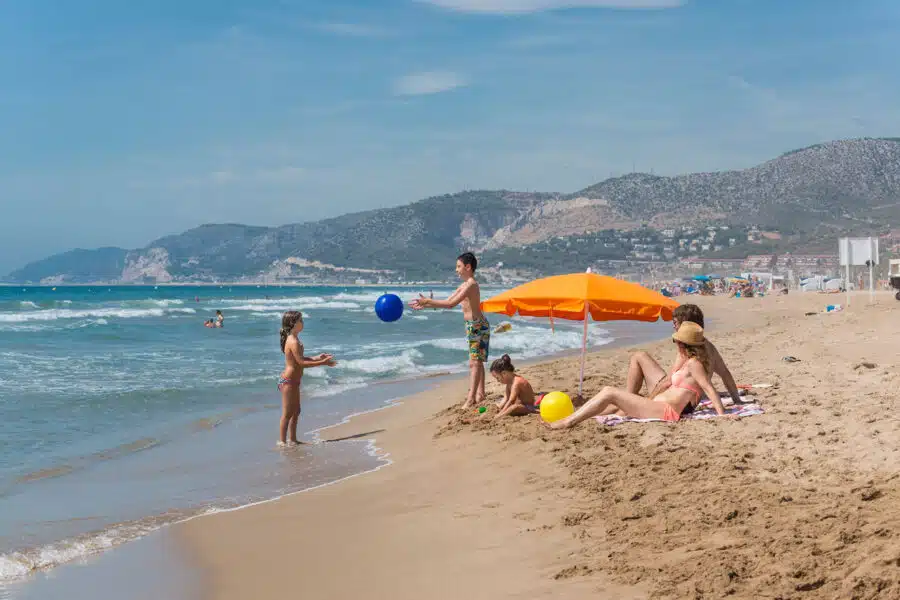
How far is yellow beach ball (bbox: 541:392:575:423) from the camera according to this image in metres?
7.98

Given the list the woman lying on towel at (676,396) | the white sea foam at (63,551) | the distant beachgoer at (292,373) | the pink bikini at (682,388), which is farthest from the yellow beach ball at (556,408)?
the white sea foam at (63,551)

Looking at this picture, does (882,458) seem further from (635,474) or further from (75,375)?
(75,375)

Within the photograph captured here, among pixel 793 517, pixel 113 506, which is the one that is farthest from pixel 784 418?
pixel 113 506

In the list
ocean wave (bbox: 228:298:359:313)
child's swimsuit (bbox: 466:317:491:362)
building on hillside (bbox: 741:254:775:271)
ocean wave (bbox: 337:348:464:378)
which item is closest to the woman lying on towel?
child's swimsuit (bbox: 466:317:491:362)

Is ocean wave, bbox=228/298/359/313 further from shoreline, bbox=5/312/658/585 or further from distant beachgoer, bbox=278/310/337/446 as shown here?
distant beachgoer, bbox=278/310/337/446

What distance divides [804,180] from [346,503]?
15103 centimetres

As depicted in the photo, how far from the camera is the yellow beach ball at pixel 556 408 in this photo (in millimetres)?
7984

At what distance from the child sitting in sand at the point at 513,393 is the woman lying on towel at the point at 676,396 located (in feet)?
2.92

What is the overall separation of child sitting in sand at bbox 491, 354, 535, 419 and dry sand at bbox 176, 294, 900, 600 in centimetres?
37

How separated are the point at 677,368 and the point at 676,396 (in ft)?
1.39

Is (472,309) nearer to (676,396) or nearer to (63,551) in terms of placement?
(676,396)

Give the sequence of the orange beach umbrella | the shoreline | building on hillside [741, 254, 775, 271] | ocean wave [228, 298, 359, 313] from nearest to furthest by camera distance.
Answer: the shoreline
the orange beach umbrella
ocean wave [228, 298, 359, 313]
building on hillside [741, 254, 775, 271]

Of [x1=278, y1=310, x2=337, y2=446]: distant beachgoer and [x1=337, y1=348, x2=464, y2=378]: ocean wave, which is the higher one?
[x1=278, y1=310, x2=337, y2=446]: distant beachgoer

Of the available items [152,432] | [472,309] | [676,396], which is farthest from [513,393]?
[152,432]
